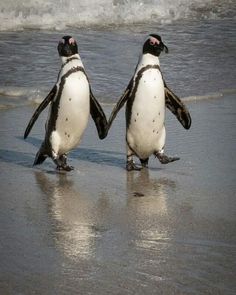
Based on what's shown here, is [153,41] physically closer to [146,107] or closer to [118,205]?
[146,107]

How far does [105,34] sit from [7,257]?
826cm

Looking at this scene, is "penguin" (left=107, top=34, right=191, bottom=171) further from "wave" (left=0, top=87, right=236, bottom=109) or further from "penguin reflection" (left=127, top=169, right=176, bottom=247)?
"wave" (left=0, top=87, right=236, bottom=109)

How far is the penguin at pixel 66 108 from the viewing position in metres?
5.90

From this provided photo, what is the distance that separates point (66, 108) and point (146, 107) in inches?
19.9

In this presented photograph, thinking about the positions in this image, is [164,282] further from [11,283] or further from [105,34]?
[105,34]

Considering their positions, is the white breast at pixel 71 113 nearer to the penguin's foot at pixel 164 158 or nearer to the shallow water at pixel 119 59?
the penguin's foot at pixel 164 158

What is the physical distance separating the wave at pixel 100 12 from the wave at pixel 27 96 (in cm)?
435

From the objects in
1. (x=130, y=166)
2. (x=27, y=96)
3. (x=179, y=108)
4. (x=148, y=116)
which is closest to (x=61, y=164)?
(x=130, y=166)

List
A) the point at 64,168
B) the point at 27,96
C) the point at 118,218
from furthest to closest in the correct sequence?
1. the point at 27,96
2. the point at 64,168
3. the point at 118,218

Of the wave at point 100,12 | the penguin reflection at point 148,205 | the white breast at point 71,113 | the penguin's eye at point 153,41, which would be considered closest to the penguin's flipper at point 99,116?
the white breast at point 71,113

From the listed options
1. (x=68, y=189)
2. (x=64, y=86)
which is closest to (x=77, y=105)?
(x=64, y=86)

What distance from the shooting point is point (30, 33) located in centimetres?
1238

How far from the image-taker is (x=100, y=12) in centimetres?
1406

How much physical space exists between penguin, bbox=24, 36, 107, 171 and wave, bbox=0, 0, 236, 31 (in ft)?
22.9
